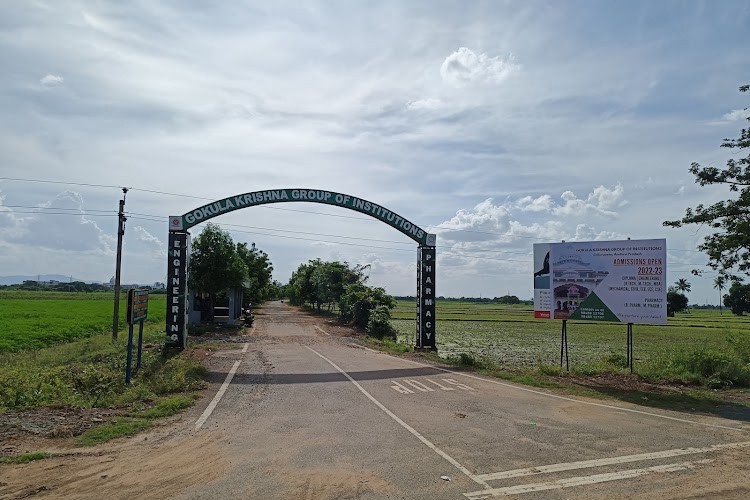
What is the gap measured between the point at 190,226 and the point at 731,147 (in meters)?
17.8

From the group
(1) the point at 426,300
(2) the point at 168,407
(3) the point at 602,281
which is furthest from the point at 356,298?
(2) the point at 168,407

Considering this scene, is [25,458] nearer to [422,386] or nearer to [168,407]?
[168,407]

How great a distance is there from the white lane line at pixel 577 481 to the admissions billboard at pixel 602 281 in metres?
8.69

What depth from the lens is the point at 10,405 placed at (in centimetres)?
966

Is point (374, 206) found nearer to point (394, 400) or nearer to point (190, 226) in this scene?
point (190, 226)

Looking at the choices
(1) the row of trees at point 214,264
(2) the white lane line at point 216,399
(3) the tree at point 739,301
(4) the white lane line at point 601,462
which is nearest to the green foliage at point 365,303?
(1) the row of trees at point 214,264

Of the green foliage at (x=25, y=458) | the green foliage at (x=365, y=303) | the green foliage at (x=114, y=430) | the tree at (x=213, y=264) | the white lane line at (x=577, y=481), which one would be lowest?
the green foliage at (x=114, y=430)

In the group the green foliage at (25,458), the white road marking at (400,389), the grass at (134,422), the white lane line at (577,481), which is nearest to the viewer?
the white lane line at (577,481)

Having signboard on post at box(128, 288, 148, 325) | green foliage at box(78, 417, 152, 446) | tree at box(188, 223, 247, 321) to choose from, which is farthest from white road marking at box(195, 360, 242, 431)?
tree at box(188, 223, 247, 321)

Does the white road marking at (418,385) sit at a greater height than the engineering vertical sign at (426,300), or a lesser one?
lesser

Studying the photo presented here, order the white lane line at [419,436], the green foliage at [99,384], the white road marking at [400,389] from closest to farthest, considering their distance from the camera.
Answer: the white lane line at [419,436], the green foliage at [99,384], the white road marking at [400,389]

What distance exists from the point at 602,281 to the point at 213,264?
19776mm

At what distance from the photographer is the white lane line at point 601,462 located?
6230 mm

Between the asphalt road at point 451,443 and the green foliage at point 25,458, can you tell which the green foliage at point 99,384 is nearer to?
the asphalt road at point 451,443
